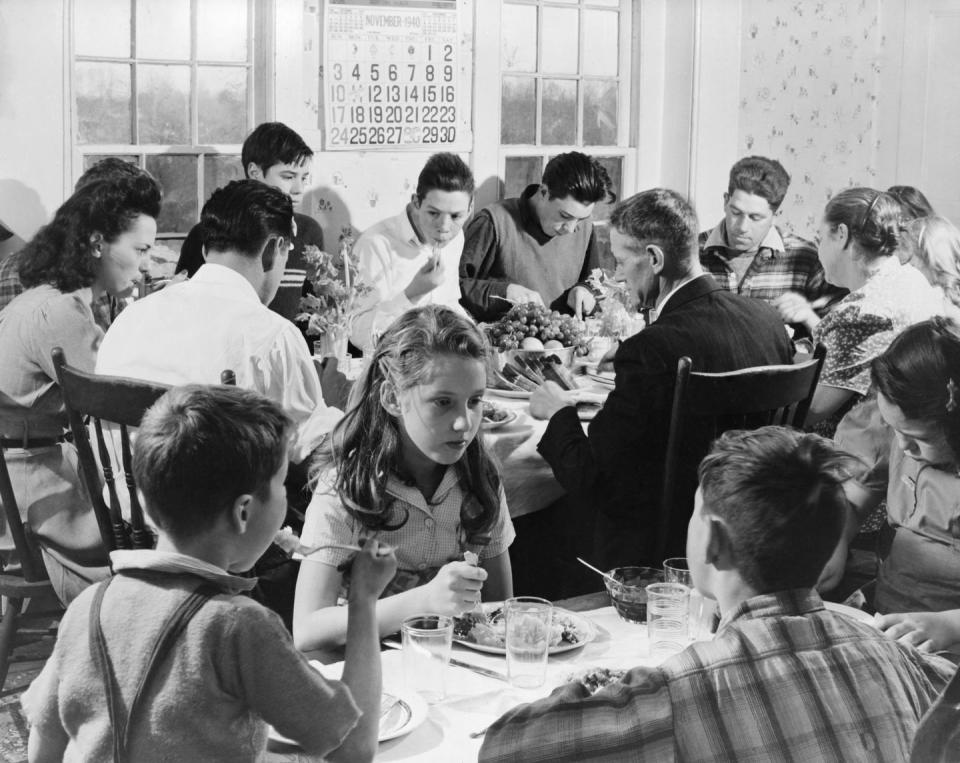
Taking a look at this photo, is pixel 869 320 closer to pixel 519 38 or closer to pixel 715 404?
pixel 715 404

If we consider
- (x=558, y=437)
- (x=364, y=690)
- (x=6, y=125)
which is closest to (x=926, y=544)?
(x=558, y=437)

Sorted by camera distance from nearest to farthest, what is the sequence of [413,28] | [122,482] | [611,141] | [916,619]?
[916,619]
[122,482]
[413,28]
[611,141]

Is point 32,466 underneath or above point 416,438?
underneath

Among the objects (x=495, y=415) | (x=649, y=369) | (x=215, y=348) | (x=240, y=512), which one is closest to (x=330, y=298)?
(x=495, y=415)

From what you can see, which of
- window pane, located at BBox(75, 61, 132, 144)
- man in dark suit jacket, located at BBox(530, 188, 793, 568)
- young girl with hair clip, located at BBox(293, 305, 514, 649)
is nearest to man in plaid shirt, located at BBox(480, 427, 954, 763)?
young girl with hair clip, located at BBox(293, 305, 514, 649)

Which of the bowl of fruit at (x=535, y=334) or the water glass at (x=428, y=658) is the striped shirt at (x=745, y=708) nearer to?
the water glass at (x=428, y=658)

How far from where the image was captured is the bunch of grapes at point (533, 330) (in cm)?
360

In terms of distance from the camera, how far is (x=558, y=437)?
111 inches

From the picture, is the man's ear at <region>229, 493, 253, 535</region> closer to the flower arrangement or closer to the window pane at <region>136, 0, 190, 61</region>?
the flower arrangement

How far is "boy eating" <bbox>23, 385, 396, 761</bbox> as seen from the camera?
129 cm

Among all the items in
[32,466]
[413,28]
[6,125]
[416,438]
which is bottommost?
[32,466]

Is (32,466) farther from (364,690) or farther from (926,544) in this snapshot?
(926,544)

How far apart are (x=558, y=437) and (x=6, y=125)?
2401 millimetres

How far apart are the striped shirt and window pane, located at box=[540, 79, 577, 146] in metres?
4.64
